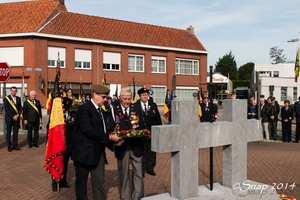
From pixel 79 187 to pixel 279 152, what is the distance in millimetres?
8858

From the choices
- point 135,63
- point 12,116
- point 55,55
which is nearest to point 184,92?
point 135,63

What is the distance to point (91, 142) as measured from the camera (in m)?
5.54

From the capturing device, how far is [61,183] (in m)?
7.76

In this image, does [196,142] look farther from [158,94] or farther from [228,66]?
[228,66]

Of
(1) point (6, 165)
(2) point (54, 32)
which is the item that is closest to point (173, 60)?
(2) point (54, 32)

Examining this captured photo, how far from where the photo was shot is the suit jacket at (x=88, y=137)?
5463 mm

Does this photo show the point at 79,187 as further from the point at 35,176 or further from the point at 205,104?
the point at 205,104

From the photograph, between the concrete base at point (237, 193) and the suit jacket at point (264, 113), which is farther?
the suit jacket at point (264, 113)

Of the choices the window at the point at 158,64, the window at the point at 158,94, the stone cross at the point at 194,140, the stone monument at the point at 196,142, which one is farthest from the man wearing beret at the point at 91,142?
the window at the point at 158,64

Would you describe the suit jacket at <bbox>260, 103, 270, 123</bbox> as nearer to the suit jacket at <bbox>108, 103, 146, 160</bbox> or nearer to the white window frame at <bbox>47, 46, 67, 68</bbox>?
the suit jacket at <bbox>108, 103, 146, 160</bbox>

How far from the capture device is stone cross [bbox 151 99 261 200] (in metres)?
5.03

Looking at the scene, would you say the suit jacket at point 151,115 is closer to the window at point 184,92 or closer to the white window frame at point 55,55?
the white window frame at point 55,55

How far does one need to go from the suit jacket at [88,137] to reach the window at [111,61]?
32.9 meters

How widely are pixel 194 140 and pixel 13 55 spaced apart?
3217 cm
